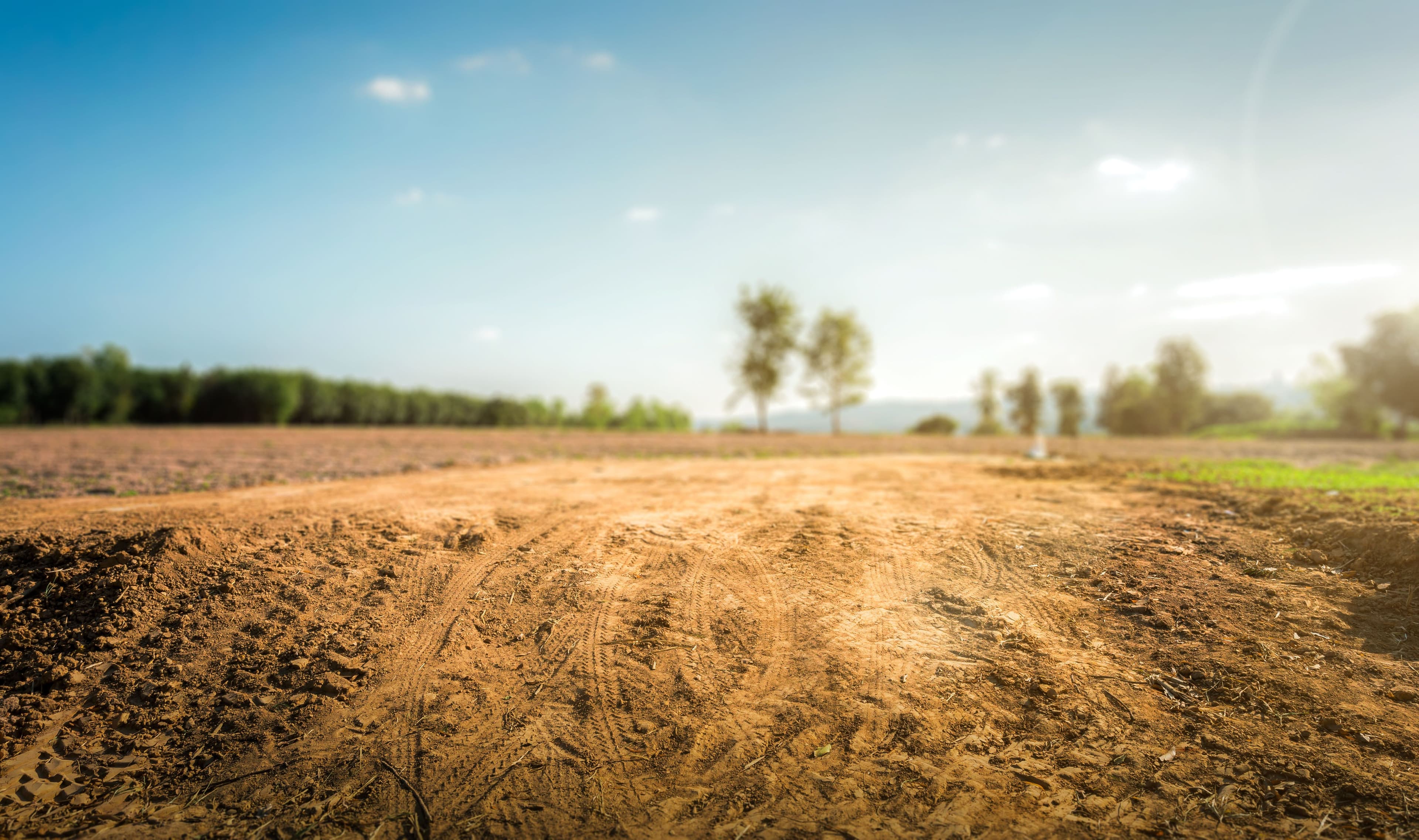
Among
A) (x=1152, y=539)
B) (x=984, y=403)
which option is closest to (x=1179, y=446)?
(x=1152, y=539)

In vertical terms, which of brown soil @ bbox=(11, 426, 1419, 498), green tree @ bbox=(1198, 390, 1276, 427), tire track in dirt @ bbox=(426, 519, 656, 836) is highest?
green tree @ bbox=(1198, 390, 1276, 427)

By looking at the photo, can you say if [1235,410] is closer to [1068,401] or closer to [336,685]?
[1068,401]

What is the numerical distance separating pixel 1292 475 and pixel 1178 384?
194 ft

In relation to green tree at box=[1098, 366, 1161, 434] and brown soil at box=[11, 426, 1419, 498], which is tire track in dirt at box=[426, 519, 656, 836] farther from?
green tree at box=[1098, 366, 1161, 434]

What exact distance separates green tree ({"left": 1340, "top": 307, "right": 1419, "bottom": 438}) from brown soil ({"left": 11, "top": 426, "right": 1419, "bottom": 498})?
62.4ft

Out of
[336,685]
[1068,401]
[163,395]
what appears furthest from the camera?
[1068,401]

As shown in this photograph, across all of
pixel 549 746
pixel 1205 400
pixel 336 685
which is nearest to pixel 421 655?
pixel 336 685

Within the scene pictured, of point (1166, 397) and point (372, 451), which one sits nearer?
point (372, 451)

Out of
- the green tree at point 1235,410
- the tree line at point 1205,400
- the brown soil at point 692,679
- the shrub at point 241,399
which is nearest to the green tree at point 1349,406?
the tree line at point 1205,400

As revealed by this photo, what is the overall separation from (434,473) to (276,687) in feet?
28.0

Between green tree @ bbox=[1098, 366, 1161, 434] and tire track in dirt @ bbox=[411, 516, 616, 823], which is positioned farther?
green tree @ bbox=[1098, 366, 1161, 434]

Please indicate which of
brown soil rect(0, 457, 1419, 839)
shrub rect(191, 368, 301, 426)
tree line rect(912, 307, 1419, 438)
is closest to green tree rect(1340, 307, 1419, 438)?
tree line rect(912, 307, 1419, 438)

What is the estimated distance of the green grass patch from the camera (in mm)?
9281

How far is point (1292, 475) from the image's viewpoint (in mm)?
11219
